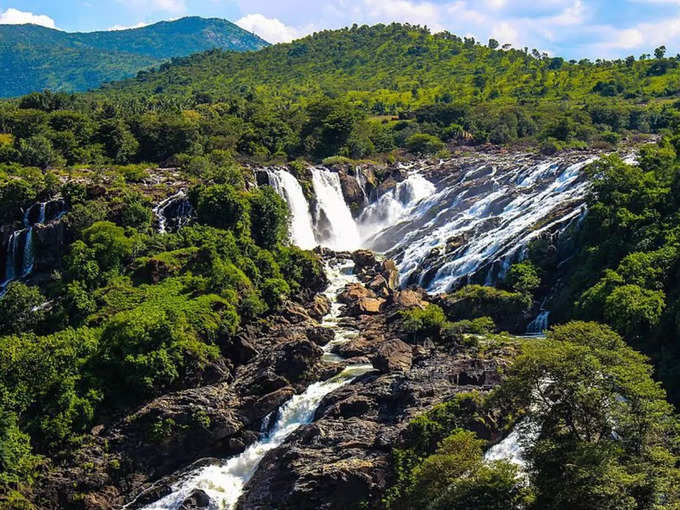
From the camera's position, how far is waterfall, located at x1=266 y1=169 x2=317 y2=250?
66.6 metres

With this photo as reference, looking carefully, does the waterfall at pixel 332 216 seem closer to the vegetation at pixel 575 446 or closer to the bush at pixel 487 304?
the bush at pixel 487 304

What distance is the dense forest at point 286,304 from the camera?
71.5 feet

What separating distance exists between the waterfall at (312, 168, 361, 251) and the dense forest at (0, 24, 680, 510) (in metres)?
3.03

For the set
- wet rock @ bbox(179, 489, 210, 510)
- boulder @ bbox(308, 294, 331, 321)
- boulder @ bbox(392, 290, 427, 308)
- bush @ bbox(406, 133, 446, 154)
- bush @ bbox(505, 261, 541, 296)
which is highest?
bush @ bbox(406, 133, 446, 154)

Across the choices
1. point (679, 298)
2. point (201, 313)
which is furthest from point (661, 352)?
point (201, 313)

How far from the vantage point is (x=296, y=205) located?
67.8 metres

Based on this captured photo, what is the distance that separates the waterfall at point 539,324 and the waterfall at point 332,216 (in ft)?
97.3

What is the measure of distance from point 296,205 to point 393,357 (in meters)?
35.4

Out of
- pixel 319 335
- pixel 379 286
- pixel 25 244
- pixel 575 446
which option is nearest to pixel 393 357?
pixel 319 335

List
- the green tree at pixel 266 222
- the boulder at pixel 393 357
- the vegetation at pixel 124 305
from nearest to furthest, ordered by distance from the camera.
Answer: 1. the vegetation at pixel 124 305
2. the boulder at pixel 393 357
3. the green tree at pixel 266 222

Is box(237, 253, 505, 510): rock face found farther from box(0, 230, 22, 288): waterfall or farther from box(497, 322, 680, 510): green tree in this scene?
box(0, 230, 22, 288): waterfall

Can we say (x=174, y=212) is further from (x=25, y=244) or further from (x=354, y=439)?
(x=354, y=439)

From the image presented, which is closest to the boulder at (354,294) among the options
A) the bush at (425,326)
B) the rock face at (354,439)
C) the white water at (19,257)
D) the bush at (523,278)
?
the bush at (425,326)

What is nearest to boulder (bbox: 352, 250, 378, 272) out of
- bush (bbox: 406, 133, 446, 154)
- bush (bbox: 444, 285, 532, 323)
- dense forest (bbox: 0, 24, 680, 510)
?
dense forest (bbox: 0, 24, 680, 510)
